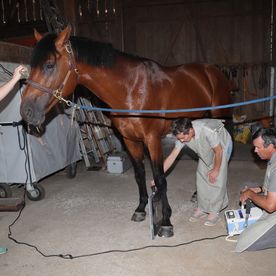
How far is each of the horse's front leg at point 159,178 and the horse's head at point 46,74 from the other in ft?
2.84

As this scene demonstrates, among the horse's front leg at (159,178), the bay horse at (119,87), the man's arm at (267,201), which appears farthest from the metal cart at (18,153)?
Answer: the man's arm at (267,201)

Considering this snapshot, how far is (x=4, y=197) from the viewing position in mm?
3709

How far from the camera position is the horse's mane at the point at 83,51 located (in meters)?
2.20

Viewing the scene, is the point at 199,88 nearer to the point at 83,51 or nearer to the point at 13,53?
the point at 83,51

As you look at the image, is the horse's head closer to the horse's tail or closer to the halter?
the halter

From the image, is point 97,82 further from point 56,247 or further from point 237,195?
point 237,195

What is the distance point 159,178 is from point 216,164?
50 cm

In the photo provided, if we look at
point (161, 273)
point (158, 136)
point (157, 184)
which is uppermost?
point (158, 136)

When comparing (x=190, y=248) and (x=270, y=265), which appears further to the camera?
(x=190, y=248)

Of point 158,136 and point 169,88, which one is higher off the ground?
point 169,88

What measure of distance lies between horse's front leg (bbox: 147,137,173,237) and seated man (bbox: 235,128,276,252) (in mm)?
611

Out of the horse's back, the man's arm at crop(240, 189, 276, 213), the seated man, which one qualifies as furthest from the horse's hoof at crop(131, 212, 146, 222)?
the man's arm at crop(240, 189, 276, 213)

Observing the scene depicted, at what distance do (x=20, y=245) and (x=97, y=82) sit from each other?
1.52 meters

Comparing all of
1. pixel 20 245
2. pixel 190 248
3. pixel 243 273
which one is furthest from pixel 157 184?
pixel 20 245
